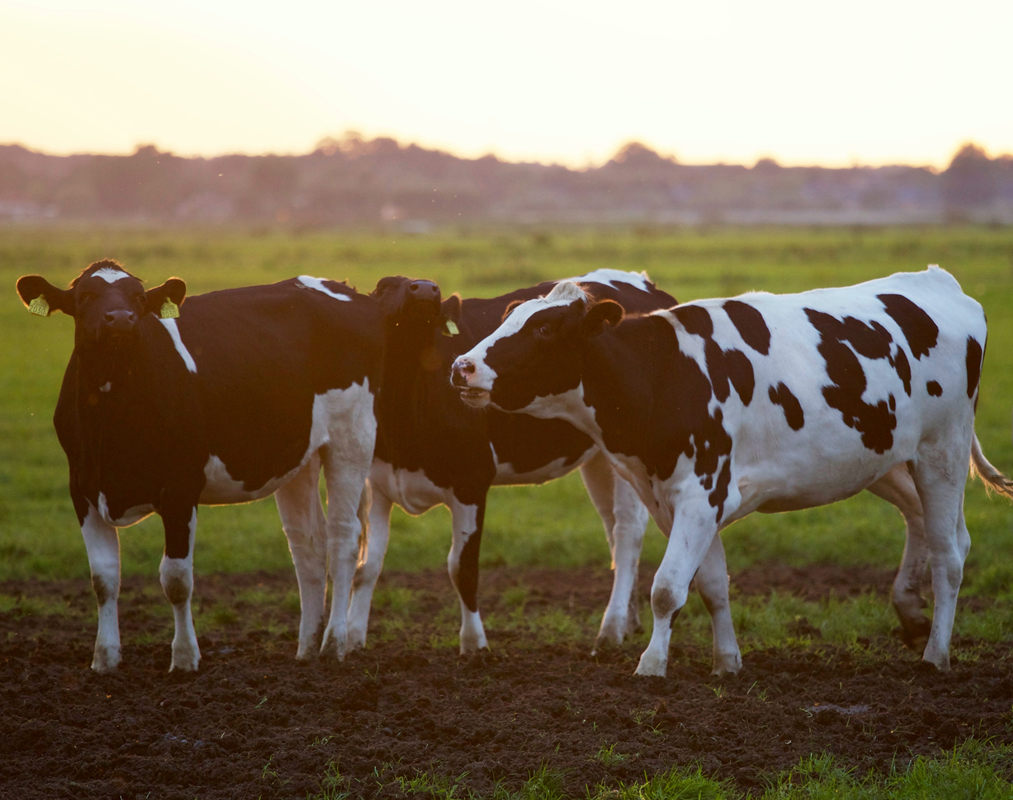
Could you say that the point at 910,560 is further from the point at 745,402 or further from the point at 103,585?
the point at 103,585

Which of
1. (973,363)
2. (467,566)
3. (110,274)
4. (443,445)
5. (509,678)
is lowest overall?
(509,678)

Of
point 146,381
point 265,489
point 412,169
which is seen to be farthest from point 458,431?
point 412,169

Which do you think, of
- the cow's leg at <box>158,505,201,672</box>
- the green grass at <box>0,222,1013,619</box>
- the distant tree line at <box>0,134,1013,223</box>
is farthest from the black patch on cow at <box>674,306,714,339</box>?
the distant tree line at <box>0,134,1013,223</box>

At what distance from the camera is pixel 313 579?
730 centimetres

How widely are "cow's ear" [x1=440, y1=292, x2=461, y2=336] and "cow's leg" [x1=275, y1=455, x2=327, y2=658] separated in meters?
1.25

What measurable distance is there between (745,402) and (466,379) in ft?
5.45

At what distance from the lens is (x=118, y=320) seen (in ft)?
18.9

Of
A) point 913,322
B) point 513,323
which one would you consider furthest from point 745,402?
point 913,322

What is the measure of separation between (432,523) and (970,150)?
171242 millimetres

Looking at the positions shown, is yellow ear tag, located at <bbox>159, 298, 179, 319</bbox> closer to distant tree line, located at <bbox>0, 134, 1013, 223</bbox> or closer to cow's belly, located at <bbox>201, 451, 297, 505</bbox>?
cow's belly, located at <bbox>201, 451, 297, 505</bbox>

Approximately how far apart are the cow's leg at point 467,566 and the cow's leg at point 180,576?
164 centimetres

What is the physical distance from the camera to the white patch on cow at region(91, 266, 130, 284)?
6082 millimetres

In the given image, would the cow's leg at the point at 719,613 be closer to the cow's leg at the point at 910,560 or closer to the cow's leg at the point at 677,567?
the cow's leg at the point at 677,567

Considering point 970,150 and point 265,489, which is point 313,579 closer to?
point 265,489
